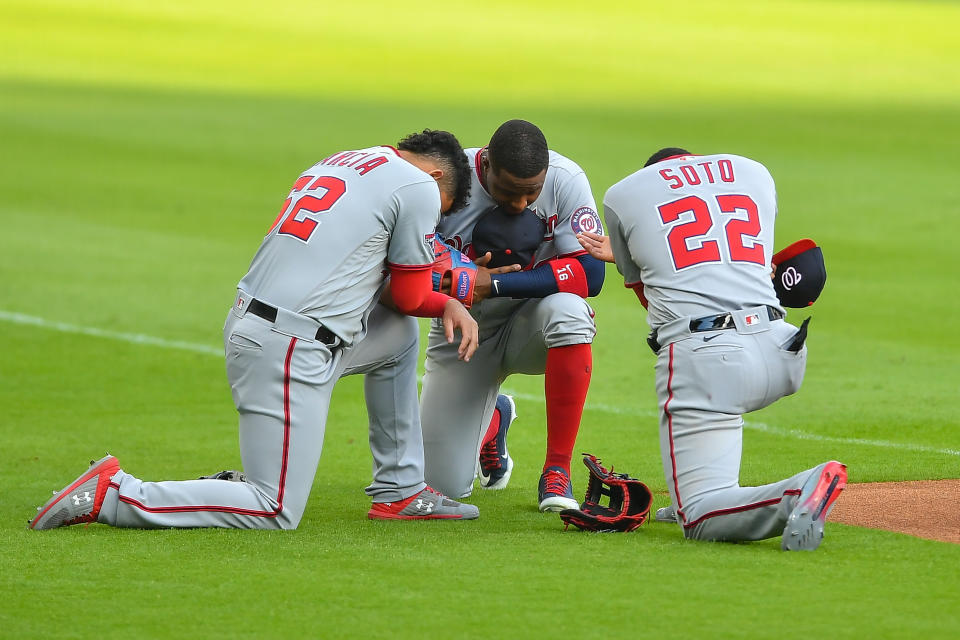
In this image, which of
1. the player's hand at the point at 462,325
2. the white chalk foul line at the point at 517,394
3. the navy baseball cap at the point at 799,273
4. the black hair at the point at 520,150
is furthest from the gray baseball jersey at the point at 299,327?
the white chalk foul line at the point at 517,394

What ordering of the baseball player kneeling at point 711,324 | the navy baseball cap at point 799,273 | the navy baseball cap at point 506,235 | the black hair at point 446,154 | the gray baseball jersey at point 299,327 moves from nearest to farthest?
the baseball player kneeling at point 711,324, the gray baseball jersey at point 299,327, the navy baseball cap at point 799,273, the black hair at point 446,154, the navy baseball cap at point 506,235

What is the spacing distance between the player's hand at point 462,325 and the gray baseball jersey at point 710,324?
30.6 inches

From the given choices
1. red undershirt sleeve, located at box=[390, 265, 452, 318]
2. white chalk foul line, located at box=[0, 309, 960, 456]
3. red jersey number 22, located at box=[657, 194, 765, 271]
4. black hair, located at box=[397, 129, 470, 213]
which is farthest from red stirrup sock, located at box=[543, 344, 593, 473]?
white chalk foul line, located at box=[0, 309, 960, 456]

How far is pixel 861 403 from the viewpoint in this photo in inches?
369

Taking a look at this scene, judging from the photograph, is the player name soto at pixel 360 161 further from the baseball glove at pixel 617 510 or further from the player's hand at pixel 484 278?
the baseball glove at pixel 617 510

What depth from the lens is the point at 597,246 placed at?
6566 millimetres

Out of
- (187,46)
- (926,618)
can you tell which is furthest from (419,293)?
(187,46)

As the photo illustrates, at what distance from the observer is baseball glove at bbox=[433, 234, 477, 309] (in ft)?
21.9

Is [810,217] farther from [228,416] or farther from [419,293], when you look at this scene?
[419,293]

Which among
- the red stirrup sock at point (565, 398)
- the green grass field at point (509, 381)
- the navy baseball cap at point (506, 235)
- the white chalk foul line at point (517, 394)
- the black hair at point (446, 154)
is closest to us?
the green grass field at point (509, 381)

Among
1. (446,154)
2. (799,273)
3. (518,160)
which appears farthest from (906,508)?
(446,154)

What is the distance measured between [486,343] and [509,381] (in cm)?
348

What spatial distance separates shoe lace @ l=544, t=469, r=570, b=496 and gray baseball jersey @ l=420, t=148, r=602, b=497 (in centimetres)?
53

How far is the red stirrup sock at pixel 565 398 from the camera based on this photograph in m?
6.89
